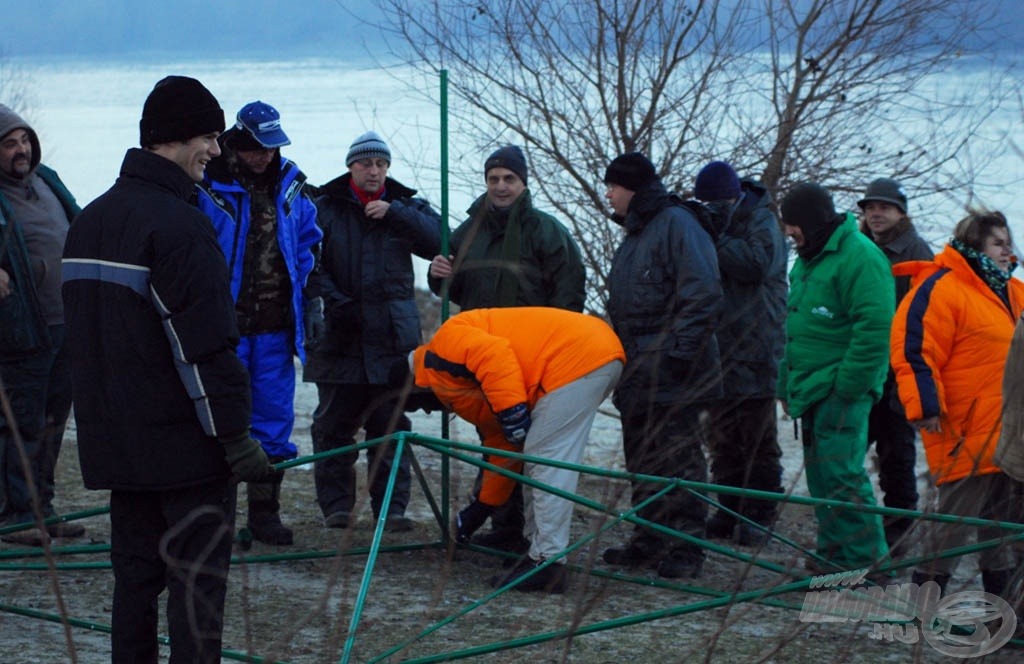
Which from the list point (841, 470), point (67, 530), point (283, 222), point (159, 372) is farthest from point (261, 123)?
point (841, 470)

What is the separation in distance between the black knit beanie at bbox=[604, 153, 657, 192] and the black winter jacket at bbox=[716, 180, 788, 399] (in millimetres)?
700

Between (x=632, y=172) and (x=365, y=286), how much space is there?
4.47 ft

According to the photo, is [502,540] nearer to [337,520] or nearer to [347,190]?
[337,520]

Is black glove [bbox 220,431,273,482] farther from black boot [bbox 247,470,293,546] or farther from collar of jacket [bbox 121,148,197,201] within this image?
black boot [bbox 247,470,293,546]

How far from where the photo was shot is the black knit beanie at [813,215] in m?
5.98

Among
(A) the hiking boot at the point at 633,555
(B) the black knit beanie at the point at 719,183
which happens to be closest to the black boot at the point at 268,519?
(A) the hiking boot at the point at 633,555

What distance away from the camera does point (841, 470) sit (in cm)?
583

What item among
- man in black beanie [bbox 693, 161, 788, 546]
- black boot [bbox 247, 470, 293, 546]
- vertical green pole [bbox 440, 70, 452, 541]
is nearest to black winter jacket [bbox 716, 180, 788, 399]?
man in black beanie [bbox 693, 161, 788, 546]

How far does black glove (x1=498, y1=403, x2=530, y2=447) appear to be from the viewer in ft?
17.4

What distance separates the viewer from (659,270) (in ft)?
19.7

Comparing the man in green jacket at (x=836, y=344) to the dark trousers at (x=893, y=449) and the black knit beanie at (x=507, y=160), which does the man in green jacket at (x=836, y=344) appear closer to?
the dark trousers at (x=893, y=449)

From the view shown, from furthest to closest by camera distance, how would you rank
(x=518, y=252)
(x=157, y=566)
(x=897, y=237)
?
(x=897, y=237)
(x=518, y=252)
(x=157, y=566)

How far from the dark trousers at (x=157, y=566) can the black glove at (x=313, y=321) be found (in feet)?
7.92

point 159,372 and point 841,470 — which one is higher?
point 159,372
